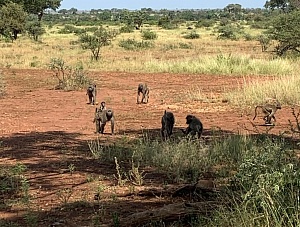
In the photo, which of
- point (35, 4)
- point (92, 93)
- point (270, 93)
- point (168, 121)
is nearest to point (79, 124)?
point (92, 93)

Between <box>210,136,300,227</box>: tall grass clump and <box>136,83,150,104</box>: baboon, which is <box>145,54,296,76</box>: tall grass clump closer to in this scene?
<box>136,83,150,104</box>: baboon

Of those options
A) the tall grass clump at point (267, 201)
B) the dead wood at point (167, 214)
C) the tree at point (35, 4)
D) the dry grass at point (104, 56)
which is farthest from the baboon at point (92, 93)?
the tree at point (35, 4)

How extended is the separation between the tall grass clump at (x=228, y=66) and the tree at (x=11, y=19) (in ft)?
68.3

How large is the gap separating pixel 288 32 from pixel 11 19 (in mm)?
25523

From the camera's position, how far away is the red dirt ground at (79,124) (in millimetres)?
6164

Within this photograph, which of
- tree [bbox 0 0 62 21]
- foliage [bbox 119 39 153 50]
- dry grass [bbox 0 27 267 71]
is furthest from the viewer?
tree [bbox 0 0 62 21]

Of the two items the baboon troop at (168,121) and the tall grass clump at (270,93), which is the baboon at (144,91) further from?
the baboon troop at (168,121)

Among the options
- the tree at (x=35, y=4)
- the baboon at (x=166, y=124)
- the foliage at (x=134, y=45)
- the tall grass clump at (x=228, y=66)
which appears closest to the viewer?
the baboon at (x=166, y=124)

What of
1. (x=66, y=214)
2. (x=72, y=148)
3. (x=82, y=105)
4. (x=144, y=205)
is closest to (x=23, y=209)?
(x=66, y=214)

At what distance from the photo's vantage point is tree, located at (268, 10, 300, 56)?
2692 cm

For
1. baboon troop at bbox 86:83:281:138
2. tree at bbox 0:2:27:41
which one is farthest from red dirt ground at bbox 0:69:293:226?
tree at bbox 0:2:27:41

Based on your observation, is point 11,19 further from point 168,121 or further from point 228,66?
point 168,121

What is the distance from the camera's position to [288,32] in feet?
88.9

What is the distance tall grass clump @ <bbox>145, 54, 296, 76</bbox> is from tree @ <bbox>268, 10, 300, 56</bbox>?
2457 millimetres
